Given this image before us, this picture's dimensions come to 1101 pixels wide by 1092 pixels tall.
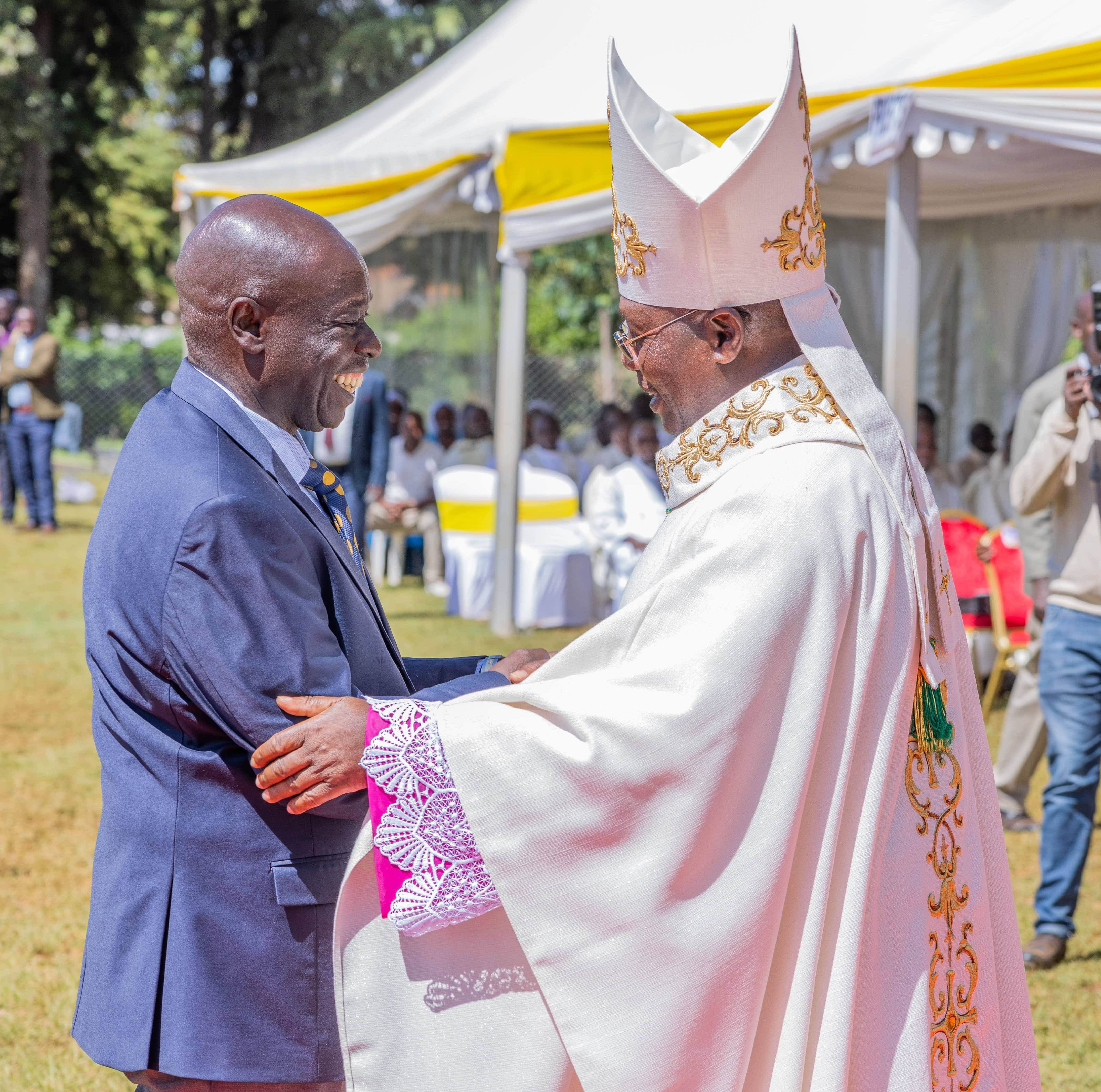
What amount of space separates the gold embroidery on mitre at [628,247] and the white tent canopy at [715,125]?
382cm

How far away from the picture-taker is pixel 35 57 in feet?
66.3

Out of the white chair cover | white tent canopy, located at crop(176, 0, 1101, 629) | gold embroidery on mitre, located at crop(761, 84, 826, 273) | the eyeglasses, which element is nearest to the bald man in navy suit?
the eyeglasses

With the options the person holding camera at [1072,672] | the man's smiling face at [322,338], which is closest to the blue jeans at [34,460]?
the person holding camera at [1072,672]

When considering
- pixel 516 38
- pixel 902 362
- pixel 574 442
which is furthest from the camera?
pixel 574 442

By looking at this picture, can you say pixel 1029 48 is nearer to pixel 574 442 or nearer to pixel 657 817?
pixel 657 817

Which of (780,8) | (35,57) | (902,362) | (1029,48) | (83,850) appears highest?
(35,57)

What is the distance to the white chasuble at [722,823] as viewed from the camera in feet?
6.22

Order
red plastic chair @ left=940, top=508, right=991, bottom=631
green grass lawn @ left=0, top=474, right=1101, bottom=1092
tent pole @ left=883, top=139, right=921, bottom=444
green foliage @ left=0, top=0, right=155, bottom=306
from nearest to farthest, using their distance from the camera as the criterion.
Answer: green grass lawn @ left=0, top=474, right=1101, bottom=1092, tent pole @ left=883, top=139, right=921, bottom=444, red plastic chair @ left=940, top=508, right=991, bottom=631, green foliage @ left=0, top=0, right=155, bottom=306

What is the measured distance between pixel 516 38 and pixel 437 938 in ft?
32.3

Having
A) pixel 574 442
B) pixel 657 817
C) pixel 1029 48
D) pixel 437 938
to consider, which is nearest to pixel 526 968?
pixel 437 938

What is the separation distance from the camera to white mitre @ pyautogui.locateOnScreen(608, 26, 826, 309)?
206cm

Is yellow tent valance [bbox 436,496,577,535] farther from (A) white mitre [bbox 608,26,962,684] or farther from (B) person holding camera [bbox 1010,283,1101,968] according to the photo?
(A) white mitre [bbox 608,26,962,684]

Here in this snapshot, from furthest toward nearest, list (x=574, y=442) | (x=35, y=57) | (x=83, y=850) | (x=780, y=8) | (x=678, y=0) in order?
(x=35, y=57) → (x=574, y=442) → (x=678, y=0) → (x=780, y=8) → (x=83, y=850)

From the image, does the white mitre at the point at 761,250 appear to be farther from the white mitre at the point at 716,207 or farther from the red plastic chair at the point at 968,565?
the red plastic chair at the point at 968,565
